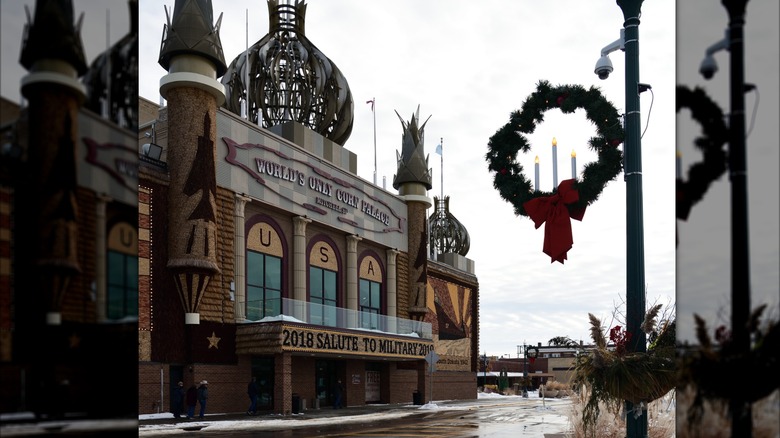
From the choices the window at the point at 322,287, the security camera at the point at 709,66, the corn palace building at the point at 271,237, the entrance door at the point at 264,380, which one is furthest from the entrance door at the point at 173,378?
the security camera at the point at 709,66

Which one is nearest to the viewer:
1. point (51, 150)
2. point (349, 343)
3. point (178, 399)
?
point (51, 150)

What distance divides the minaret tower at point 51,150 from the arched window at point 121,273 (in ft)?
0.40

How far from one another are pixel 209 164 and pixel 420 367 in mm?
19681

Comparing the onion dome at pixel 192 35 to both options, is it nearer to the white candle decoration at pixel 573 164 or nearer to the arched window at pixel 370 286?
the arched window at pixel 370 286

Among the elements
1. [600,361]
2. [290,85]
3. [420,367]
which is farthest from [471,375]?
[600,361]

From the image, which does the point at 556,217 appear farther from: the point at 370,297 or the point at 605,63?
the point at 370,297

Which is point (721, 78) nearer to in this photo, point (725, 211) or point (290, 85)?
point (725, 211)

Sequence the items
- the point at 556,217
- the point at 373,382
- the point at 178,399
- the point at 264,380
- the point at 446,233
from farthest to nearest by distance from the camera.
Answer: the point at 446,233 < the point at 373,382 < the point at 264,380 < the point at 178,399 < the point at 556,217

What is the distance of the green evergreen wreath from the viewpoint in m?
11.7

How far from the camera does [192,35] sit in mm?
32406

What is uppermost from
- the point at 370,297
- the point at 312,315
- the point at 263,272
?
the point at 263,272

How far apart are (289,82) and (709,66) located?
127ft

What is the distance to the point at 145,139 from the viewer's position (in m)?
33.4

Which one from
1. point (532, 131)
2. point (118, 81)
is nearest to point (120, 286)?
point (118, 81)
